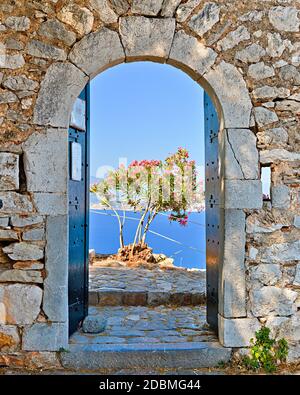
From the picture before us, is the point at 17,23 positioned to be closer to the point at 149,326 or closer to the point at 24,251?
the point at 24,251

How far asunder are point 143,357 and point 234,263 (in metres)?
0.98

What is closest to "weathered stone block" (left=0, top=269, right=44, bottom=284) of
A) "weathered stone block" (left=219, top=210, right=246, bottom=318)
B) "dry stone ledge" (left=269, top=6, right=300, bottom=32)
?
"weathered stone block" (left=219, top=210, right=246, bottom=318)

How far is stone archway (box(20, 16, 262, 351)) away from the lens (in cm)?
265

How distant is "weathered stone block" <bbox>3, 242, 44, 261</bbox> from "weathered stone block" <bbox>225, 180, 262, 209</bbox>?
4.78 feet

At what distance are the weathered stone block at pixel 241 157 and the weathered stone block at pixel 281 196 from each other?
0.19 m

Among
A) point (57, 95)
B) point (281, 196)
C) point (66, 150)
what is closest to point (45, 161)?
point (66, 150)

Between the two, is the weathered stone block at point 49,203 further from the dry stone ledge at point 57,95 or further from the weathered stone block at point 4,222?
the dry stone ledge at point 57,95

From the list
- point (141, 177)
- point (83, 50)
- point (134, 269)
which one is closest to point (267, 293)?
point (83, 50)

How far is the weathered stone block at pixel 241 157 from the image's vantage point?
9.00 ft

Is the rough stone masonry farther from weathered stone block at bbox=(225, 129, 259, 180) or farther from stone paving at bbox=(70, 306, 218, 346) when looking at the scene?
stone paving at bbox=(70, 306, 218, 346)

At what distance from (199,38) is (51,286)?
2210 mm

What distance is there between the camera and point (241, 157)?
9.01ft

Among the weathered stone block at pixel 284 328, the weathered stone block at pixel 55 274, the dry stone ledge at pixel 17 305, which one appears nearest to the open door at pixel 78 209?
the weathered stone block at pixel 55 274

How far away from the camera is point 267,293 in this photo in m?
2.70
